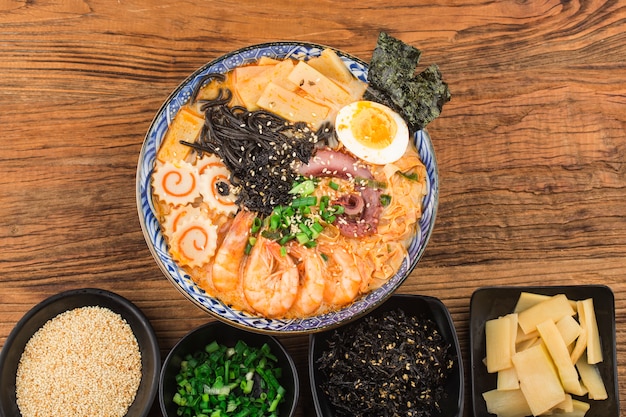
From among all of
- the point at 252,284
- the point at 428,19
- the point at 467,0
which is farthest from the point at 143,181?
the point at 467,0

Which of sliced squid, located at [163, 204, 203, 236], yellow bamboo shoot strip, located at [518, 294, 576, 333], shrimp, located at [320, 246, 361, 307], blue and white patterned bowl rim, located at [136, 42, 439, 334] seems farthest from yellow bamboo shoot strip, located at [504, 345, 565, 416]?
sliced squid, located at [163, 204, 203, 236]

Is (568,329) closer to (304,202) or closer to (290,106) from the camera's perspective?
(304,202)

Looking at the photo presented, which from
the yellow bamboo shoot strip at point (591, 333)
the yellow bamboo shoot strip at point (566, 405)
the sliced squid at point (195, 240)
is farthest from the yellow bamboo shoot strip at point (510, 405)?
the sliced squid at point (195, 240)

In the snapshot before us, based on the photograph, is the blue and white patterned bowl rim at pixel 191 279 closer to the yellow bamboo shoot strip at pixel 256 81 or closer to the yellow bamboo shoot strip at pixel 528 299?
the yellow bamboo shoot strip at pixel 256 81

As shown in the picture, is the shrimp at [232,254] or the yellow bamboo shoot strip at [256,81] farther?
the yellow bamboo shoot strip at [256,81]

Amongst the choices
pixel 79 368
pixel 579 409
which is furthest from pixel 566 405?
pixel 79 368

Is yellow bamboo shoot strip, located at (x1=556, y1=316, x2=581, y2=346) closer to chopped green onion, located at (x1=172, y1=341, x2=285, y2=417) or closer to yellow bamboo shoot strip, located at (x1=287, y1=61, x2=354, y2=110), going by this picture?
chopped green onion, located at (x1=172, y1=341, x2=285, y2=417)
